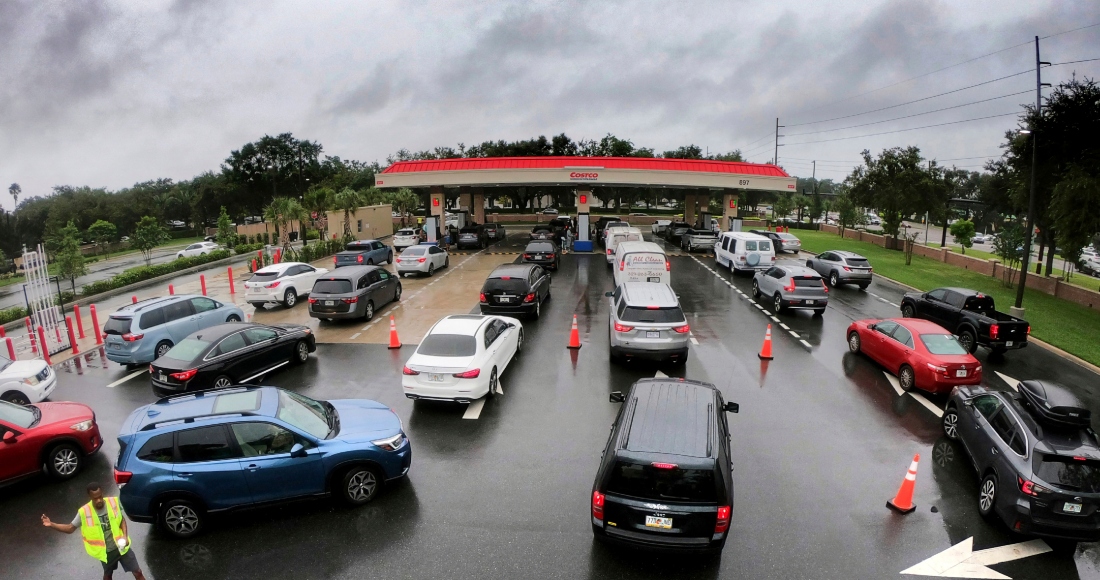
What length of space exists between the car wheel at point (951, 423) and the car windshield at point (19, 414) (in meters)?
14.3

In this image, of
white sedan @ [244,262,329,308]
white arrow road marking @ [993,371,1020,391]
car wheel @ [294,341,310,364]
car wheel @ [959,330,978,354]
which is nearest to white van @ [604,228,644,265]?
white sedan @ [244,262,329,308]

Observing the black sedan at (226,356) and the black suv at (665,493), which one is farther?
the black sedan at (226,356)

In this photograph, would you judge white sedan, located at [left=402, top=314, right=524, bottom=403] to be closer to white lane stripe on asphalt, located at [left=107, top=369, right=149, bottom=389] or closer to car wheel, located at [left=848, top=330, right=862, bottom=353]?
white lane stripe on asphalt, located at [left=107, top=369, right=149, bottom=389]

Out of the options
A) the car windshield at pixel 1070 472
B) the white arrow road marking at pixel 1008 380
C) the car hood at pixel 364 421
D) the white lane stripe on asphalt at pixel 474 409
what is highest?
the car hood at pixel 364 421

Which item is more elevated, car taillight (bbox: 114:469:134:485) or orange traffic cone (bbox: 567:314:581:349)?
car taillight (bbox: 114:469:134:485)

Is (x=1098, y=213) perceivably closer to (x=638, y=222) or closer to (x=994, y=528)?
(x=994, y=528)

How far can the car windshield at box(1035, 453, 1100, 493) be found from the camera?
6797 mm

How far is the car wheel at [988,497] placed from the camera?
744 cm

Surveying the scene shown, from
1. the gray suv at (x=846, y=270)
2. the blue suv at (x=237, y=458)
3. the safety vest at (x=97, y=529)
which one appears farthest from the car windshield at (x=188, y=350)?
the gray suv at (x=846, y=270)

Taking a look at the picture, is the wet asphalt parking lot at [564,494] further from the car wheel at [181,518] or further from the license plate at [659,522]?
the license plate at [659,522]

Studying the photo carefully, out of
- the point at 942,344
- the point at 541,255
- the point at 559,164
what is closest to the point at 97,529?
the point at 942,344

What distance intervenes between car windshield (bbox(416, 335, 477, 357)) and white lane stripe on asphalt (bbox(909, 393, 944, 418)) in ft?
28.7

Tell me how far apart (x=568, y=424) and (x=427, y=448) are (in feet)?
8.00

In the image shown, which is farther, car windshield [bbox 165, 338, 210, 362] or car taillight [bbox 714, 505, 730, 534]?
car windshield [bbox 165, 338, 210, 362]
